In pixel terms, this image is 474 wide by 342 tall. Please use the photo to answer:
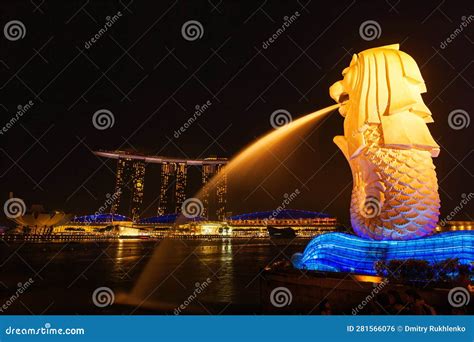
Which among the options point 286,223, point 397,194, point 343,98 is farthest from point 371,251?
point 286,223

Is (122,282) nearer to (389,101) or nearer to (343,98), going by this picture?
(343,98)

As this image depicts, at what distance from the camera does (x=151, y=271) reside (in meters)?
18.0

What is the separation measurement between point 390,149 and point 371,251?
359 cm

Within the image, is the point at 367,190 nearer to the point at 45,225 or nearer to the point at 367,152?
the point at 367,152

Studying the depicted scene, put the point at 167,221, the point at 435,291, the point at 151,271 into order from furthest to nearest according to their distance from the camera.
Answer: the point at 167,221
the point at 151,271
the point at 435,291

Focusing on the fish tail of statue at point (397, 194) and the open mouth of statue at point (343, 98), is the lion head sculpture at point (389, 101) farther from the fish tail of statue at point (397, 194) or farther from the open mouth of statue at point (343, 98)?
the open mouth of statue at point (343, 98)

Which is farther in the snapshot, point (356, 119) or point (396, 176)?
point (356, 119)

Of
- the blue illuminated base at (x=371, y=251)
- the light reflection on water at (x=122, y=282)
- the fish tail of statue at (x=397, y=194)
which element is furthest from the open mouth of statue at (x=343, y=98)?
the light reflection on water at (x=122, y=282)

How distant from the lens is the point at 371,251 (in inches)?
487

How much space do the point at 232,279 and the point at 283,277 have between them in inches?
211

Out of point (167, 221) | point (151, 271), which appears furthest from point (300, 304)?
point (167, 221)

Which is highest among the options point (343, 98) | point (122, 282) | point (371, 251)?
point (343, 98)

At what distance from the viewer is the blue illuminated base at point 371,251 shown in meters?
11.4

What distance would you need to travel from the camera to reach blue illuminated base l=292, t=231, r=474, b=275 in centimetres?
1140
